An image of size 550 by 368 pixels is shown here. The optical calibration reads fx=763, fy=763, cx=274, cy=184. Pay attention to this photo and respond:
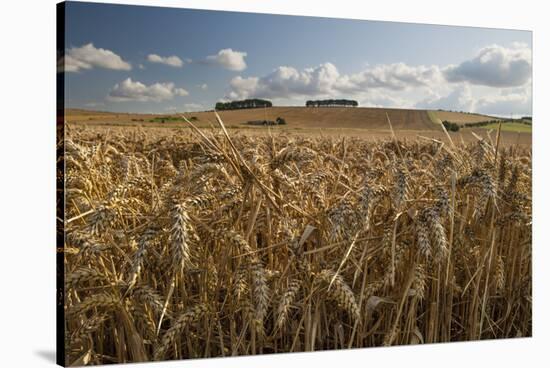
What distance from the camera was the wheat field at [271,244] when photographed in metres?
3.03

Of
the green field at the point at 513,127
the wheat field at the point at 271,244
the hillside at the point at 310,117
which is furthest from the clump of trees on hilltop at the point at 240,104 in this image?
the green field at the point at 513,127

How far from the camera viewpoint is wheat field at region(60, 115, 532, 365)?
3033mm

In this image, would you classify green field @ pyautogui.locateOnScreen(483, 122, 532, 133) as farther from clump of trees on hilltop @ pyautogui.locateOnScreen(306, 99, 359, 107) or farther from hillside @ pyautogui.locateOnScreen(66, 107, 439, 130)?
clump of trees on hilltop @ pyautogui.locateOnScreen(306, 99, 359, 107)

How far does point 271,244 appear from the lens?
11.1 ft

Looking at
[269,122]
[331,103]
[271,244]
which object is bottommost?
[271,244]

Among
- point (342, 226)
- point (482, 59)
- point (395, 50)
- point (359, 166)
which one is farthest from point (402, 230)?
point (482, 59)

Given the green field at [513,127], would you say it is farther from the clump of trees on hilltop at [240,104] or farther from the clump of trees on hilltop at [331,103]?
the clump of trees on hilltop at [240,104]

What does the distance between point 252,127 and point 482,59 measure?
148cm

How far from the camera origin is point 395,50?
3973mm

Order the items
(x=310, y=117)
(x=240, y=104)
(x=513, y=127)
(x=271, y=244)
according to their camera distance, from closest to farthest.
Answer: (x=271, y=244) < (x=240, y=104) < (x=310, y=117) < (x=513, y=127)

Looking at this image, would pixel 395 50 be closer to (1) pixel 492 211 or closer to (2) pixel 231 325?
(1) pixel 492 211

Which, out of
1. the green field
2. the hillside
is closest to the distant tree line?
the hillside

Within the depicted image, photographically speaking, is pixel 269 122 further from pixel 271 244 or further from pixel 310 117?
pixel 271 244

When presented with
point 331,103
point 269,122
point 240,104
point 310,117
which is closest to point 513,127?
point 331,103
